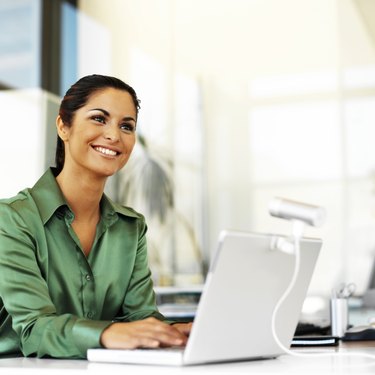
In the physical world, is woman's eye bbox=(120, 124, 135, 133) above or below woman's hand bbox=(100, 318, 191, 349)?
above

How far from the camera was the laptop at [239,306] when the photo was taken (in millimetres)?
1477

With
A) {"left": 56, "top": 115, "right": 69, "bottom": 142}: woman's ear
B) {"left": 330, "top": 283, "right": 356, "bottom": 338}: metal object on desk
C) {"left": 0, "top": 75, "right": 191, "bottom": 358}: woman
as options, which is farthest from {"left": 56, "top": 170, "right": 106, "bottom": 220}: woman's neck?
{"left": 330, "top": 283, "right": 356, "bottom": 338}: metal object on desk

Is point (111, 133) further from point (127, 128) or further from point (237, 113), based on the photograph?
point (237, 113)

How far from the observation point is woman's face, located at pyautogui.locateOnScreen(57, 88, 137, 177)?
210 centimetres

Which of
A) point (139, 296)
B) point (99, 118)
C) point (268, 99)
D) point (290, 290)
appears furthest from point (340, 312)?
point (268, 99)

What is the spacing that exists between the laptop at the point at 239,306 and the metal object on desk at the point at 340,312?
31.5 inches

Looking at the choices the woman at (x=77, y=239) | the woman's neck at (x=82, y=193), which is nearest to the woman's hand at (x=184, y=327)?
the woman at (x=77, y=239)

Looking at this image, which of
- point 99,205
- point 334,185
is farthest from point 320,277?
point 99,205

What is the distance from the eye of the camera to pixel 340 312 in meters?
2.53

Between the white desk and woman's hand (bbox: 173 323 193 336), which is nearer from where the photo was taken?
the white desk

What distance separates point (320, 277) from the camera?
22.6 ft

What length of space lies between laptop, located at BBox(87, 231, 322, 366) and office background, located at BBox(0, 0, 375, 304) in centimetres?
525

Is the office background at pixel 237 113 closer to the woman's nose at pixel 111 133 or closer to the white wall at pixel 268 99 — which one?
the white wall at pixel 268 99

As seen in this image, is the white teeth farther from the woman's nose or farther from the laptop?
the laptop
